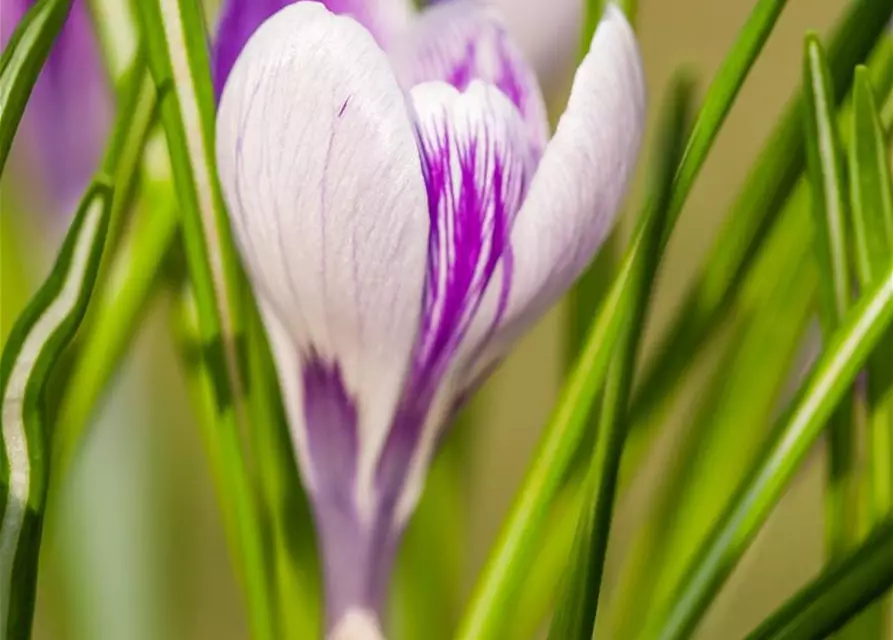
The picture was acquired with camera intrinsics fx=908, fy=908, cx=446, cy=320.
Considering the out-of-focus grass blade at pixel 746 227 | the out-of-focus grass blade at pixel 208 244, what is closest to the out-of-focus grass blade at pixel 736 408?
the out-of-focus grass blade at pixel 746 227

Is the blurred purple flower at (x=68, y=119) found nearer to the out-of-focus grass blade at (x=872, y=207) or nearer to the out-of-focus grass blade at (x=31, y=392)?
the out-of-focus grass blade at (x=31, y=392)

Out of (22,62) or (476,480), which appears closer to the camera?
(22,62)

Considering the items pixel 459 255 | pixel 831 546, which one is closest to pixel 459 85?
pixel 459 255

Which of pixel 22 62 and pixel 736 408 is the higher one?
pixel 22 62

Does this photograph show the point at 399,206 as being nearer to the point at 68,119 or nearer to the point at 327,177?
the point at 327,177

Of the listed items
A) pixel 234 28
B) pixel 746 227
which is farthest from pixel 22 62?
pixel 746 227
